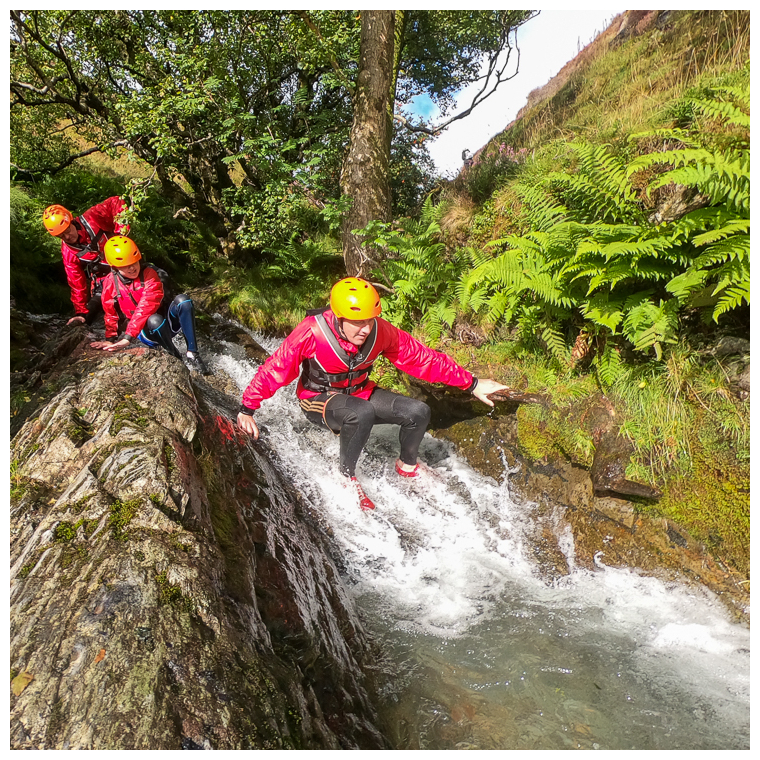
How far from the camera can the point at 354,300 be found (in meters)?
4.09

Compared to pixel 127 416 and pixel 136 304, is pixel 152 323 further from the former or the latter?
pixel 127 416

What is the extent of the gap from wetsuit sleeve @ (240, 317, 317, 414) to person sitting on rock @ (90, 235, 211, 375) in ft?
6.67

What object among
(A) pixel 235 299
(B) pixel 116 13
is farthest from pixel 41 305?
(B) pixel 116 13

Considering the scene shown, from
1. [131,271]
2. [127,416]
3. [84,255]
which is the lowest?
[127,416]

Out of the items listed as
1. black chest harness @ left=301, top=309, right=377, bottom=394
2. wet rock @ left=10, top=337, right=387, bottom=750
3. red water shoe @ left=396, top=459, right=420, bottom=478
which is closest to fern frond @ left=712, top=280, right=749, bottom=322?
black chest harness @ left=301, top=309, right=377, bottom=394

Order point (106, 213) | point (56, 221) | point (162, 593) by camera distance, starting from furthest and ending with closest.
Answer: point (106, 213) → point (56, 221) → point (162, 593)

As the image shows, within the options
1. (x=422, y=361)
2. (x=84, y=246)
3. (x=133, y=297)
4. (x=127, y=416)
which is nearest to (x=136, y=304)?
(x=133, y=297)

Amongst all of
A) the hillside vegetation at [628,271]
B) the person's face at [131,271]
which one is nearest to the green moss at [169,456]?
the person's face at [131,271]

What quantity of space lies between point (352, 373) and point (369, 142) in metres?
4.85

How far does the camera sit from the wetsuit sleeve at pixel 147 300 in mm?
5992

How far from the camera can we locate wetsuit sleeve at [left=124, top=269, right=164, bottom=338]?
5.99 metres

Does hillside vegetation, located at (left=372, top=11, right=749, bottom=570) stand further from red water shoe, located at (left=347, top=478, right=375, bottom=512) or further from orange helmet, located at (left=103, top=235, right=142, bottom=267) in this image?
orange helmet, located at (left=103, top=235, right=142, bottom=267)

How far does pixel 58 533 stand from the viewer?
2887 mm
